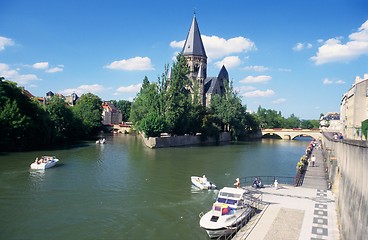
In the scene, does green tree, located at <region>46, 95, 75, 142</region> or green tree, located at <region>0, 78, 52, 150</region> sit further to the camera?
green tree, located at <region>46, 95, 75, 142</region>

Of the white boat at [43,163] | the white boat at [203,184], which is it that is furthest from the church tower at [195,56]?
the white boat at [203,184]

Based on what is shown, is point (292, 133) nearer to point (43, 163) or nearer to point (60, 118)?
point (60, 118)

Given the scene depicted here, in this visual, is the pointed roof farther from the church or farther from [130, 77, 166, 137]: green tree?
[130, 77, 166, 137]: green tree

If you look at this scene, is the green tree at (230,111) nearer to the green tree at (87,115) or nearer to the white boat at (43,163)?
the green tree at (87,115)

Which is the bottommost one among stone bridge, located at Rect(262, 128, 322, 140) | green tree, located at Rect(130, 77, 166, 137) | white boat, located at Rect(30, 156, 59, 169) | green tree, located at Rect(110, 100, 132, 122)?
white boat, located at Rect(30, 156, 59, 169)

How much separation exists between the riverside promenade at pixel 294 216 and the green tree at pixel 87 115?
2626 inches

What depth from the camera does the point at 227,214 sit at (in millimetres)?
19234

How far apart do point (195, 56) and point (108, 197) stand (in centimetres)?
9423

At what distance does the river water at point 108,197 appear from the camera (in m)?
19.6

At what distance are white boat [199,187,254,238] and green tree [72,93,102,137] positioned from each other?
220 feet

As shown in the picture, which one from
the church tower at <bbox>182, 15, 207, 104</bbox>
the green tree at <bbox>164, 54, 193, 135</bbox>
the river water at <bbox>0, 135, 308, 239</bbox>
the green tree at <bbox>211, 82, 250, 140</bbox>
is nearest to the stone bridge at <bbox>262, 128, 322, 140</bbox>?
the green tree at <bbox>211, 82, 250, 140</bbox>

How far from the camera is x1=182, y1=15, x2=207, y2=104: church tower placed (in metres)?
114

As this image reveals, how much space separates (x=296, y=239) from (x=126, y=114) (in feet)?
544

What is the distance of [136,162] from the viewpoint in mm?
45781
